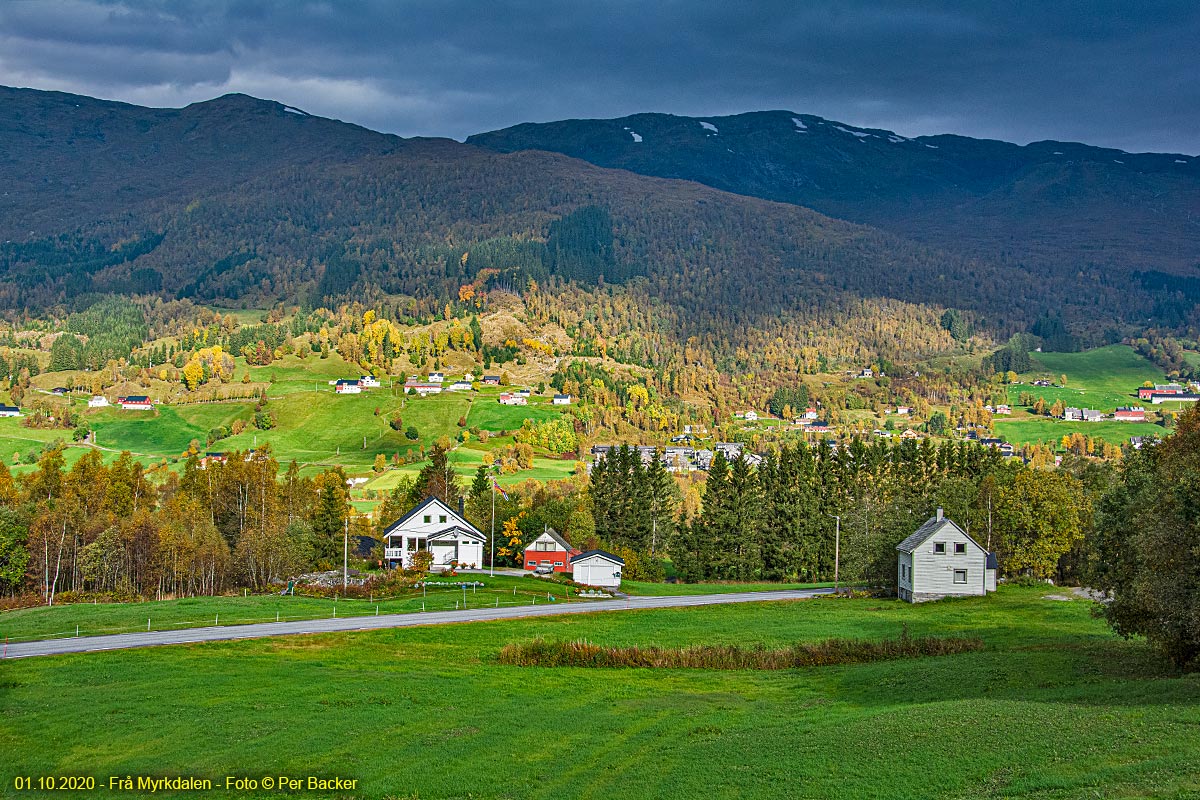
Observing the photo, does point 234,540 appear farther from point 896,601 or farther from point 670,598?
point 896,601

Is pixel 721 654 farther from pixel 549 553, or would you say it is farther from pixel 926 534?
pixel 549 553

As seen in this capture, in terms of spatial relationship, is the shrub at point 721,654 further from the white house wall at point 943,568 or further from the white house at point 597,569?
the white house at point 597,569

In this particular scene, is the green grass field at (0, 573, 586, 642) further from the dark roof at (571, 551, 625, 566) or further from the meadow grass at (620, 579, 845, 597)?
the meadow grass at (620, 579, 845, 597)

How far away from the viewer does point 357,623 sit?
6569 cm

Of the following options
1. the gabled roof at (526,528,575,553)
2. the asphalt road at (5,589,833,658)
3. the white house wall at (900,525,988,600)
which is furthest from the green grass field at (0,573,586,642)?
the white house wall at (900,525,988,600)

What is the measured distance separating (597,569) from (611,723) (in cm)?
6173

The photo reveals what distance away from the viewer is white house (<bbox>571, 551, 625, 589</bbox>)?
96375 millimetres

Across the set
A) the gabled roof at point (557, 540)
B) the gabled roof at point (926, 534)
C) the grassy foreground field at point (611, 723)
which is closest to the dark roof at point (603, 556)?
the gabled roof at point (557, 540)

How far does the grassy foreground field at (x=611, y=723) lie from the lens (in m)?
26.6

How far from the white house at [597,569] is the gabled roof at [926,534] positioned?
26008mm

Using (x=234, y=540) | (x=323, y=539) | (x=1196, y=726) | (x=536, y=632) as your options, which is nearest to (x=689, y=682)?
(x=536, y=632)

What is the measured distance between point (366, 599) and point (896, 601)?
42.8 m

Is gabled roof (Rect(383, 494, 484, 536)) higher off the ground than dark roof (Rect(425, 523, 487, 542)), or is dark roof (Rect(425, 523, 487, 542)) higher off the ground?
gabled roof (Rect(383, 494, 484, 536))

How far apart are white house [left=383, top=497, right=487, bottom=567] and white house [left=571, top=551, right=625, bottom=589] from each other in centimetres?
1719
